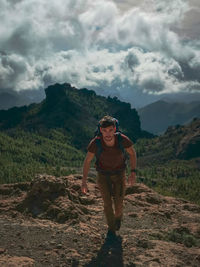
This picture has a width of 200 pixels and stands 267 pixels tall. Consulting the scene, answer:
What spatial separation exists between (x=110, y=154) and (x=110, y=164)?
372 millimetres

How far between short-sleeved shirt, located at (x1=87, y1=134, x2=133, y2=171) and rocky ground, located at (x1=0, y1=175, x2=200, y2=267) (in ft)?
8.55

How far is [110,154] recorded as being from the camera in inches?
409

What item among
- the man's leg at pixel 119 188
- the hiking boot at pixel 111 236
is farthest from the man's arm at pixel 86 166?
the hiking boot at pixel 111 236

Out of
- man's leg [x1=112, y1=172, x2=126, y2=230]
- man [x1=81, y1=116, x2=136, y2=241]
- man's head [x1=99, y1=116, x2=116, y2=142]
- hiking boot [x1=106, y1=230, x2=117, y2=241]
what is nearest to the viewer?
man's head [x1=99, y1=116, x2=116, y2=142]

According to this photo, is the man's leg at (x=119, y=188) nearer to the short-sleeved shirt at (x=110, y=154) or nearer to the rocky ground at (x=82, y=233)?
the short-sleeved shirt at (x=110, y=154)

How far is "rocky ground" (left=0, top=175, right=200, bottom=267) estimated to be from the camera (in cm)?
891

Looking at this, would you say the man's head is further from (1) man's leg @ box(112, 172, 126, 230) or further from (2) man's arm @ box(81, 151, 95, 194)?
(1) man's leg @ box(112, 172, 126, 230)

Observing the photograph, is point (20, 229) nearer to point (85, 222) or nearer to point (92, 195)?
point (85, 222)

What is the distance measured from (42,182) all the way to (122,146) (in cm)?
559

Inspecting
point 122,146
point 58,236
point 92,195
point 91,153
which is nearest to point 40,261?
point 58,236

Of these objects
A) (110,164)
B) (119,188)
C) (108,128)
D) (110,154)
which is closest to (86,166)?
(110,164)

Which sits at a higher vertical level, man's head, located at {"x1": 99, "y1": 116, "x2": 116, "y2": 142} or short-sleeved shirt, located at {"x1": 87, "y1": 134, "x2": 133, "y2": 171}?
man's head, located at {"x1": 99, "y1": 116, "x2": 116, "y2": 142}

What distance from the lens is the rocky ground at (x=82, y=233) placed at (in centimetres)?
891

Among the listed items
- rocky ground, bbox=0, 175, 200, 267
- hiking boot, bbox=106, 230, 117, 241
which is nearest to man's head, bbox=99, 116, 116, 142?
hiking boot, bbox=106, 230, 117, 241
